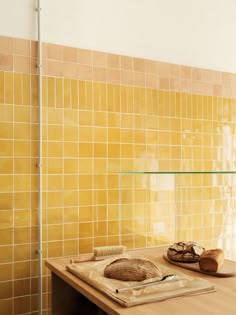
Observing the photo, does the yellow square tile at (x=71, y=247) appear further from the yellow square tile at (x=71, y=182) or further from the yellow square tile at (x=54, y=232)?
the yellow square tile at (x=71, y=182)

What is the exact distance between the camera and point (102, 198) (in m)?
2.46

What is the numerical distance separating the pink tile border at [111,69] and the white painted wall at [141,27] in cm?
5

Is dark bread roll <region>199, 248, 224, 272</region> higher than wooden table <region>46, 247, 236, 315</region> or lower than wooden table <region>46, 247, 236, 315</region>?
higher

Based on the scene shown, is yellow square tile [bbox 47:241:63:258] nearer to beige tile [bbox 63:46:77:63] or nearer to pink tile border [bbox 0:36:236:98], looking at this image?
pink tile border [bbox 0:36:236:98]

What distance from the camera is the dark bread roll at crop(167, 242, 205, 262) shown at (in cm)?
170

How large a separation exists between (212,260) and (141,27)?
1.70 metres

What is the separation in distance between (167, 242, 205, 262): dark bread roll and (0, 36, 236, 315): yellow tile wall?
0.07 meters

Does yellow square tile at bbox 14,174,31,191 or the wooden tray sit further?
yellow square tile at bbox 14,174,31,191

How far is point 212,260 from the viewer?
1.56m

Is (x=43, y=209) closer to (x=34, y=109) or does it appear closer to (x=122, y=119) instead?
(x=34, y=109)

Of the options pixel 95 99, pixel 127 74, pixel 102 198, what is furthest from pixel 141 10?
pixel 102 198

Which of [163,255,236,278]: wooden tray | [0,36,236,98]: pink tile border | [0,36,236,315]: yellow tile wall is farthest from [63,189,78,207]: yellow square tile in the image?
[163,255,236,278]: wooden tray

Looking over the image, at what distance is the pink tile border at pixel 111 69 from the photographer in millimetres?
2236

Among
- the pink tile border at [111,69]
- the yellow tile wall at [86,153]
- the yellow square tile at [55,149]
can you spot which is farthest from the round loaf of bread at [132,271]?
the pink tile border at [111,69]
